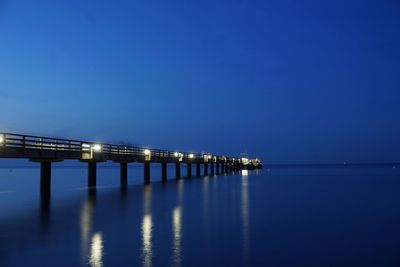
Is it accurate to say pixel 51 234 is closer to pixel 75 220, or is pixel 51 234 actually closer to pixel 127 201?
pixel 75 220

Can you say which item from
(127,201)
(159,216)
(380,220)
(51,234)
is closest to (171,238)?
(51,234)

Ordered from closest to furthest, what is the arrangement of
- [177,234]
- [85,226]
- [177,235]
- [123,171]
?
[177,235] → [177,234] → [85,226] → [123,171]

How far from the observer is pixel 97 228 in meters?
19.2

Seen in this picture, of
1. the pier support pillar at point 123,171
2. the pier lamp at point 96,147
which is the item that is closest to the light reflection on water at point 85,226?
the pier lamp at point 96,147

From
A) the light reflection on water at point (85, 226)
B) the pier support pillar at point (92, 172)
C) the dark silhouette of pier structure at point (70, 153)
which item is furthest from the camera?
the pier support pillar at point (92, 172)

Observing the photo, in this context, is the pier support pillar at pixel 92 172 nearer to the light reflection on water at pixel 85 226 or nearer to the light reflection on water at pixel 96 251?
the light reflection on water at pixel 85 226

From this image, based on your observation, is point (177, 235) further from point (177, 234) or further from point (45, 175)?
point (45, 175)

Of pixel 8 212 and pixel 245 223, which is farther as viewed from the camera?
pixel 8 212

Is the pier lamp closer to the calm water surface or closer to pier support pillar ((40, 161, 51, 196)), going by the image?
pier support pillar ((40, 161, 51, 196))

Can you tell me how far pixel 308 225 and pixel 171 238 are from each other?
280 inches

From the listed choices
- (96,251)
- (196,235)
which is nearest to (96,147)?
(196,235)

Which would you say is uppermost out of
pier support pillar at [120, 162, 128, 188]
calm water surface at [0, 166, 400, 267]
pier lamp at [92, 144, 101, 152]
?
pier lamp at [92, 144, 101, 152]

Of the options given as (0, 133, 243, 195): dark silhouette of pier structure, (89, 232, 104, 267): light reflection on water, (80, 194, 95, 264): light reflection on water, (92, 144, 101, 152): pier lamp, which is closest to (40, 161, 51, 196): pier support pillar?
(0, 133, 243, 195): dark silhouette of pier structure

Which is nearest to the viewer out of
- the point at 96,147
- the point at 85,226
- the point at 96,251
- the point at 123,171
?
the point at 96,251
